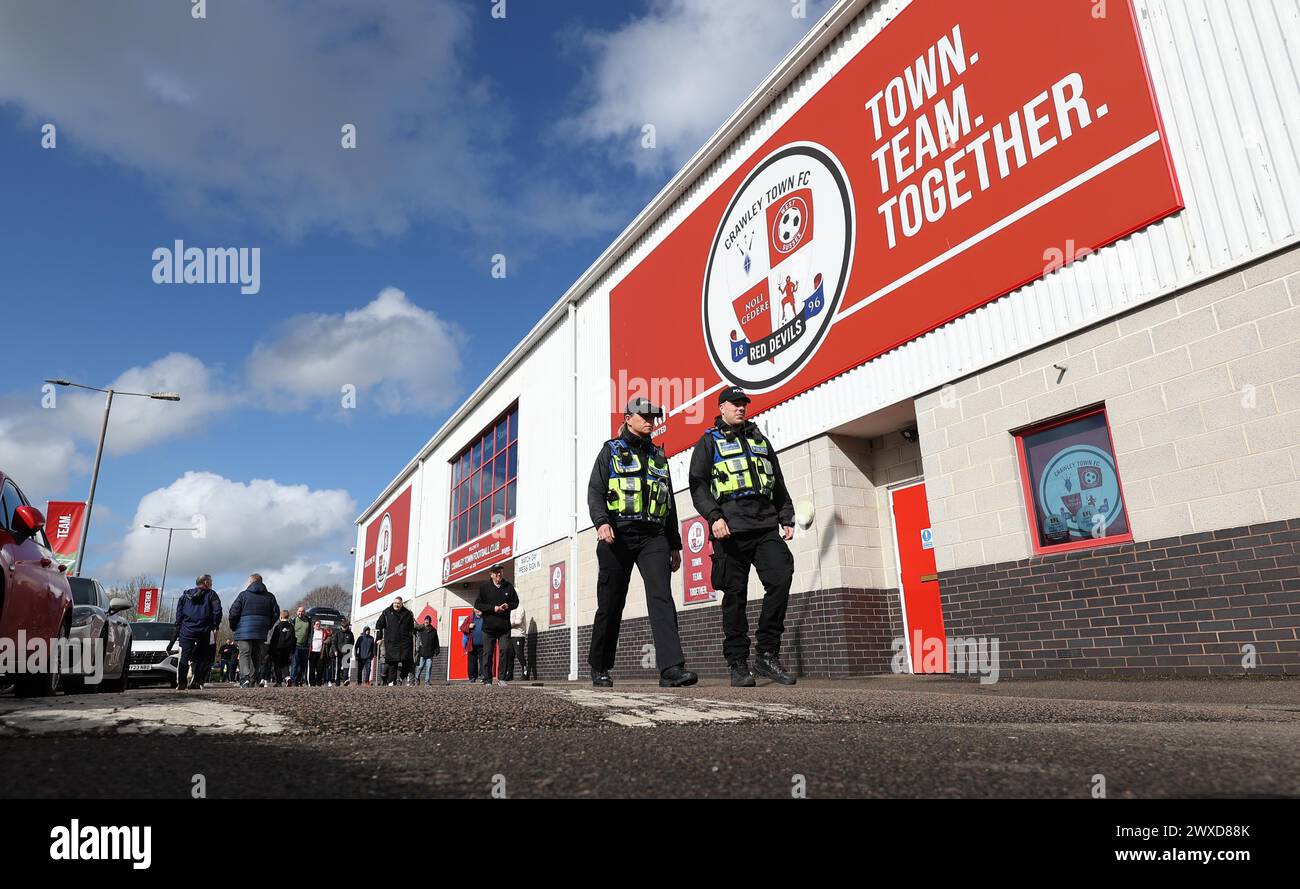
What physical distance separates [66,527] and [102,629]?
45.7 ft

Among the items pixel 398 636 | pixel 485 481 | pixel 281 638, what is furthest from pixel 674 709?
pixel 485 481

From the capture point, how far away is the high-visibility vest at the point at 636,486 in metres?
5.34

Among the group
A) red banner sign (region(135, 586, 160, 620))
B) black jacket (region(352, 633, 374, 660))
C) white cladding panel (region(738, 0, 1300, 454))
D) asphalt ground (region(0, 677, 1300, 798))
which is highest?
white cladding panel (region(738, 0, 1300, 454))

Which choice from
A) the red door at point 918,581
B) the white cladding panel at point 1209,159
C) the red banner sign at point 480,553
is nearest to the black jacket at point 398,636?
the red banner sign at point 480,553

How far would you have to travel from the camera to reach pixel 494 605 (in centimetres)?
1272

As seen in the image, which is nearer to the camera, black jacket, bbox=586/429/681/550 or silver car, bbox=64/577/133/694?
black jacket, bbox=586/429/681/550

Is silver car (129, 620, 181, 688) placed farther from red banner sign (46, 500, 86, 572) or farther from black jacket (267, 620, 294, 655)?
red banner sign (46, 500, 86, 572)

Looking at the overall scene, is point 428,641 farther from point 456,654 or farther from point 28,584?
point 28,584

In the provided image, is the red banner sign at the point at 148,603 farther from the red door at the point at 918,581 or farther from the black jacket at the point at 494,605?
the red door at the point at 918,581

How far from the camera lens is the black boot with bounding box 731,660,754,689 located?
5.23 meters

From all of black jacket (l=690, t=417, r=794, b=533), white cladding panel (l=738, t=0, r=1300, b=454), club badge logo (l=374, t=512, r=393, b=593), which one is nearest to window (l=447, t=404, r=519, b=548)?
club badge logo (l=374, t=512, r=393, b=593)

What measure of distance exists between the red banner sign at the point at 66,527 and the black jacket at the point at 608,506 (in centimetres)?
1799

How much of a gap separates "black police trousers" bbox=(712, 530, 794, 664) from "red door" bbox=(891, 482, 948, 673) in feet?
13.0

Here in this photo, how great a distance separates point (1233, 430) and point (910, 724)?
4761mm
